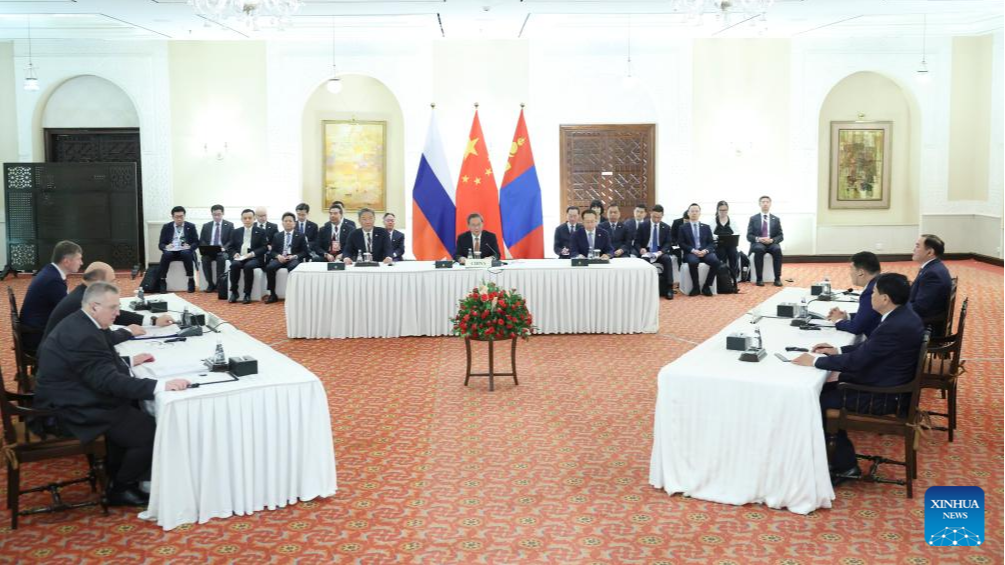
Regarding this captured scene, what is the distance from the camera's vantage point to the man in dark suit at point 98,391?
4871 mm

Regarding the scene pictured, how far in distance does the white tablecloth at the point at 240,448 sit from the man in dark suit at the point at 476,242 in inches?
235

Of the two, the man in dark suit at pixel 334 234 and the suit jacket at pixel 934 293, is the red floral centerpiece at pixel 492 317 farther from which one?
the man in dark suit at pixel 334 234

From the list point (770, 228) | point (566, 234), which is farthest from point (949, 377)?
point (770, 228)

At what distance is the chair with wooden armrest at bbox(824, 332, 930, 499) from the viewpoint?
5121mm

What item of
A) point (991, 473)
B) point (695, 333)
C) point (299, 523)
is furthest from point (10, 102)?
point (991, 473)

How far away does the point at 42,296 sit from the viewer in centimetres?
714

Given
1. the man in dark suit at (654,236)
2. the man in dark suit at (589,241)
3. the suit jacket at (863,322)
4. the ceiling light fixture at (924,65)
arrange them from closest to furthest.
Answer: the suit jacket at (863,322), the man in dark suit at (589,241), the man in dark suit at (654,236), the ceiling light fixture at (924,65)

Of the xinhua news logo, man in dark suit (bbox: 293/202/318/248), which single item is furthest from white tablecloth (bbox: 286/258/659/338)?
the xinhua news logo

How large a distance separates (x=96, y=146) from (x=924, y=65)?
1489cm

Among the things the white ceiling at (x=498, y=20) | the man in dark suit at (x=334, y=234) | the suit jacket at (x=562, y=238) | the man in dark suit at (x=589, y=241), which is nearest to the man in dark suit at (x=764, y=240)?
the white ceiling at (x=498, y=20)

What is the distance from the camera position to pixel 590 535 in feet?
15.5

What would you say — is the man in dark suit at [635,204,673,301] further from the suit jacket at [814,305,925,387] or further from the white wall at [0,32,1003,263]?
the suit jacket at [814,305,925,387]

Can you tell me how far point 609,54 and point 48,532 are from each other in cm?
1300

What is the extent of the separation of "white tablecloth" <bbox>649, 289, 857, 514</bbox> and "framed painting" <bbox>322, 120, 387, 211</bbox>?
11.7m
